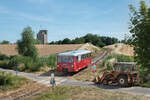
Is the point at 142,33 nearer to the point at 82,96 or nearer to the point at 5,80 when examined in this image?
the point at 82,96

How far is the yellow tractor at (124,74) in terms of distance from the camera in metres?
15.8

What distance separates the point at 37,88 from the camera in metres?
15.4

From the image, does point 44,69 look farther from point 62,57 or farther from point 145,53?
point 145,53

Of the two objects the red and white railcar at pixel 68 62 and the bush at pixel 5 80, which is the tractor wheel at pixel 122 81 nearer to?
the red and white railcar at pixel 68 62

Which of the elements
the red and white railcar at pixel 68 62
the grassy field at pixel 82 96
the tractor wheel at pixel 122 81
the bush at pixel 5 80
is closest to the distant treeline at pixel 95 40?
the red and white railcar at pixel 68 62

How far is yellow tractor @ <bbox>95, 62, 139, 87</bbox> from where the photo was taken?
51.7ft

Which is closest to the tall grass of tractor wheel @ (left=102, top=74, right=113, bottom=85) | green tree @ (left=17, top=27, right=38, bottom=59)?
tractor wheel @ (left=102, top=74, right=113, bottom=85)

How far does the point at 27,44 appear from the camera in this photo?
36.5 metres

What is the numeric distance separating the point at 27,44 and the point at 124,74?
24.8m

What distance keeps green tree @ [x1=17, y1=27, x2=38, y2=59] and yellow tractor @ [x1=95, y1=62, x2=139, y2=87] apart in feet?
72.2

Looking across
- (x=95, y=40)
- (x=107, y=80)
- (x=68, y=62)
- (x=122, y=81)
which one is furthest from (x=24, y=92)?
(x=95, y=40)

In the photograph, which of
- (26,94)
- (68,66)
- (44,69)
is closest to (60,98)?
(26,94)

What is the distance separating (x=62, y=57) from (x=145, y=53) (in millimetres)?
15947

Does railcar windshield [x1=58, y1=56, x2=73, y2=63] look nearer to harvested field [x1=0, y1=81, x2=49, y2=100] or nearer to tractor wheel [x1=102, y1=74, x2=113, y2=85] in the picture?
harvested field [x1=0, y1=81, x2=49, y2=100]
